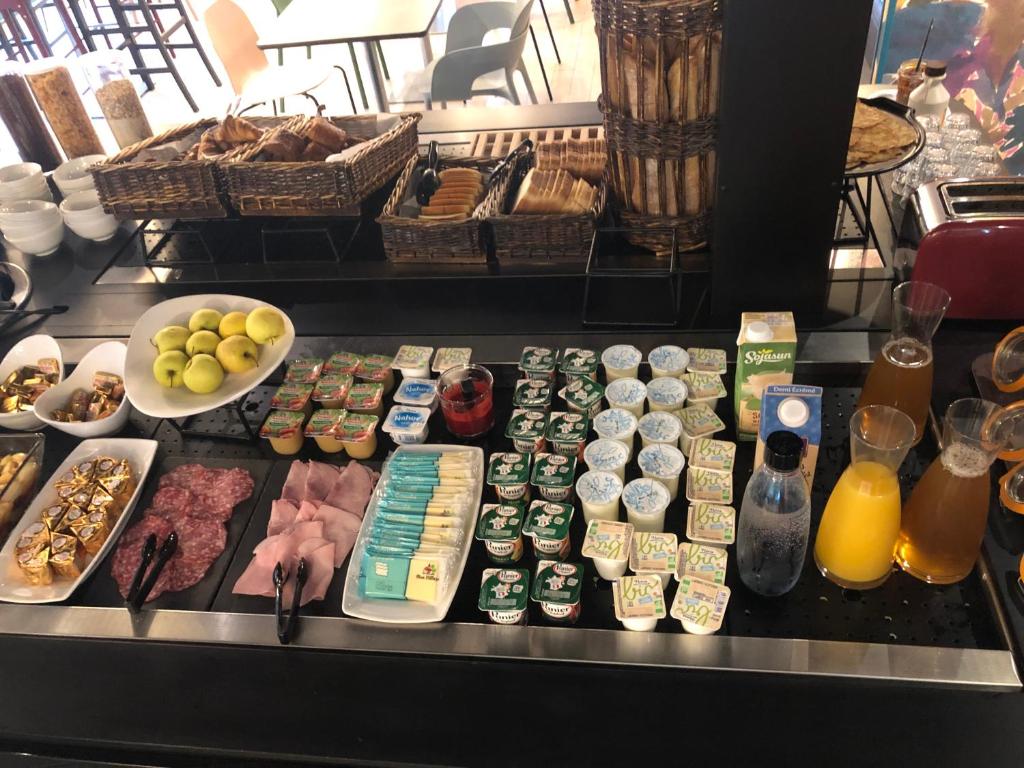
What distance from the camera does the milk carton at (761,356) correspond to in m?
1.28

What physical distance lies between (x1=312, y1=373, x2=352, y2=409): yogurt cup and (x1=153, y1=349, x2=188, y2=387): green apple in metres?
0.26

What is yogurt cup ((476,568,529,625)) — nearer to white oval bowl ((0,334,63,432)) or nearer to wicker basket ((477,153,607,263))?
wicker basket ((477,153,607,263))

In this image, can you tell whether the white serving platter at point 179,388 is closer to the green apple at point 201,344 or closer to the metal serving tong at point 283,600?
the green apple at point 201,344

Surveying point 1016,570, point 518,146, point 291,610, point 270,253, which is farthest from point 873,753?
point 270,253

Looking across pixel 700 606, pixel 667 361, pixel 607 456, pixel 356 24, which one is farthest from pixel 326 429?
pixel 356 24

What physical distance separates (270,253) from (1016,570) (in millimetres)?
1745

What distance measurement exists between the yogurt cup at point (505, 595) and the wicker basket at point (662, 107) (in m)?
0.86

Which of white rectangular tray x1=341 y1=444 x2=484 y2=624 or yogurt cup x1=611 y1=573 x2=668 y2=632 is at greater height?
yogurt cup x1=611 y1=573 x2=668 y2=632

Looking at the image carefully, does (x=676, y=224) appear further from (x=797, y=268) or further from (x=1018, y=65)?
(x=1018, y=65)

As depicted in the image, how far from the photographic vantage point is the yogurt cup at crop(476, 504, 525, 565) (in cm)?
124

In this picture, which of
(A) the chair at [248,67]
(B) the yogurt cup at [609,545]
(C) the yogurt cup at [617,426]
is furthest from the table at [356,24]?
(B) the yogurt cup at [609,545]

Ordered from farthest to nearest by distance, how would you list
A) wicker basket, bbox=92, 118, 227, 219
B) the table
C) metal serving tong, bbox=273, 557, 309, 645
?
the table, wicker basket, bbox=92, 118, 227, 219, metal serving tong, bbox=273, 557, 309, 645

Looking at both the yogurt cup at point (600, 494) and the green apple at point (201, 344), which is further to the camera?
the green apple at point (201, 344)

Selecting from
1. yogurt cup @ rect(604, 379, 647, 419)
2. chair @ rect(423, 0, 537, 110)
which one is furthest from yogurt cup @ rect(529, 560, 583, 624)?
chair @ rect(423, 0, 537, 110)
